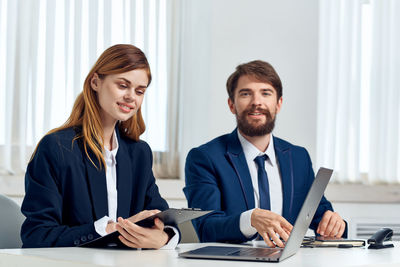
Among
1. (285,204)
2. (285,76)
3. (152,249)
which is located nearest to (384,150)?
(285,76)

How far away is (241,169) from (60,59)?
1632 mm

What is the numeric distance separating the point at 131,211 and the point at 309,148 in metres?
1.93

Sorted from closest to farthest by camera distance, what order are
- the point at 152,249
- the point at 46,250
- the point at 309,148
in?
1. the point at 46,250
2. the point at 152,249
3. the point at 309,148

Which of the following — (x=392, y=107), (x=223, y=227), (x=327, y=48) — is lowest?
(x=223, y=227)

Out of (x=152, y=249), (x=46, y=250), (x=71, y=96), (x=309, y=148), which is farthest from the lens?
(x=309, y=148)

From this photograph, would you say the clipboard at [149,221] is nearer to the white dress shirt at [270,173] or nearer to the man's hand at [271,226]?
the man's hand at [271,226]

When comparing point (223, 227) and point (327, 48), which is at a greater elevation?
point (327, 48)

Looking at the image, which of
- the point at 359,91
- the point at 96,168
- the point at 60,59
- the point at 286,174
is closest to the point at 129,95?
the point at 96,168

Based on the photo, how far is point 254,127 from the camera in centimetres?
255

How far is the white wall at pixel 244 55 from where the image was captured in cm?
372

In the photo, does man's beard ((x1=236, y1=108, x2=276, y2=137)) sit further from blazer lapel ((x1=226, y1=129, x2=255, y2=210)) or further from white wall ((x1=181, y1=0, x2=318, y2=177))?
white wall ((x1=181, y1=0, x2=318, y2=177))

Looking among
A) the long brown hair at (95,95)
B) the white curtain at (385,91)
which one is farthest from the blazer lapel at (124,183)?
the white curtain at (385,91)

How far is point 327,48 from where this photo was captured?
4055 millimetres

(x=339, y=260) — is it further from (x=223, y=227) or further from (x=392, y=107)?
(x=392, y=107)
